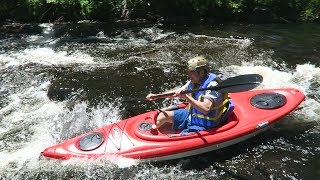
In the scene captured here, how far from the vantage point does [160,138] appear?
204 inches

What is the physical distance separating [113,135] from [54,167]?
34.0 inches

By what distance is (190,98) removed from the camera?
4.94 metres

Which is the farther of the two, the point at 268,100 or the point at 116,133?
the point at 268,100

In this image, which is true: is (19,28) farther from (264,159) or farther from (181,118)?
(264,159)

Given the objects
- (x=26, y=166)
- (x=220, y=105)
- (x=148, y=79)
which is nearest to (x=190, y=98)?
(x=220, y=105)

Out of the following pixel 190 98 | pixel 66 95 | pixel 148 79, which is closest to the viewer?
pixel 190 98

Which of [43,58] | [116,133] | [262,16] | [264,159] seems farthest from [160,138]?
[262,16]

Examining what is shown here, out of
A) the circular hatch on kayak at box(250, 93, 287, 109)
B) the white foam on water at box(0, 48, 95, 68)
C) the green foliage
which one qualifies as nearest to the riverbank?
the green foliage

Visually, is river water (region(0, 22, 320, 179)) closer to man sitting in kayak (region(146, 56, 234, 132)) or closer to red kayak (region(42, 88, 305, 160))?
red kayak (region(42, 88, 305, 160))

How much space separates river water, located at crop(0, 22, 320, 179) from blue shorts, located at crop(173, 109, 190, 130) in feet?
1.53

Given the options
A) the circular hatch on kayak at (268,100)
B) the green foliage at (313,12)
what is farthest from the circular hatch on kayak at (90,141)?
the green foliage at (313,12)

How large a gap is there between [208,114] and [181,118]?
410 mm

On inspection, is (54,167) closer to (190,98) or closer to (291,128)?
(190,98)

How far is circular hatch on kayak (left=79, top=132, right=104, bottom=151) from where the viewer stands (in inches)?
205
